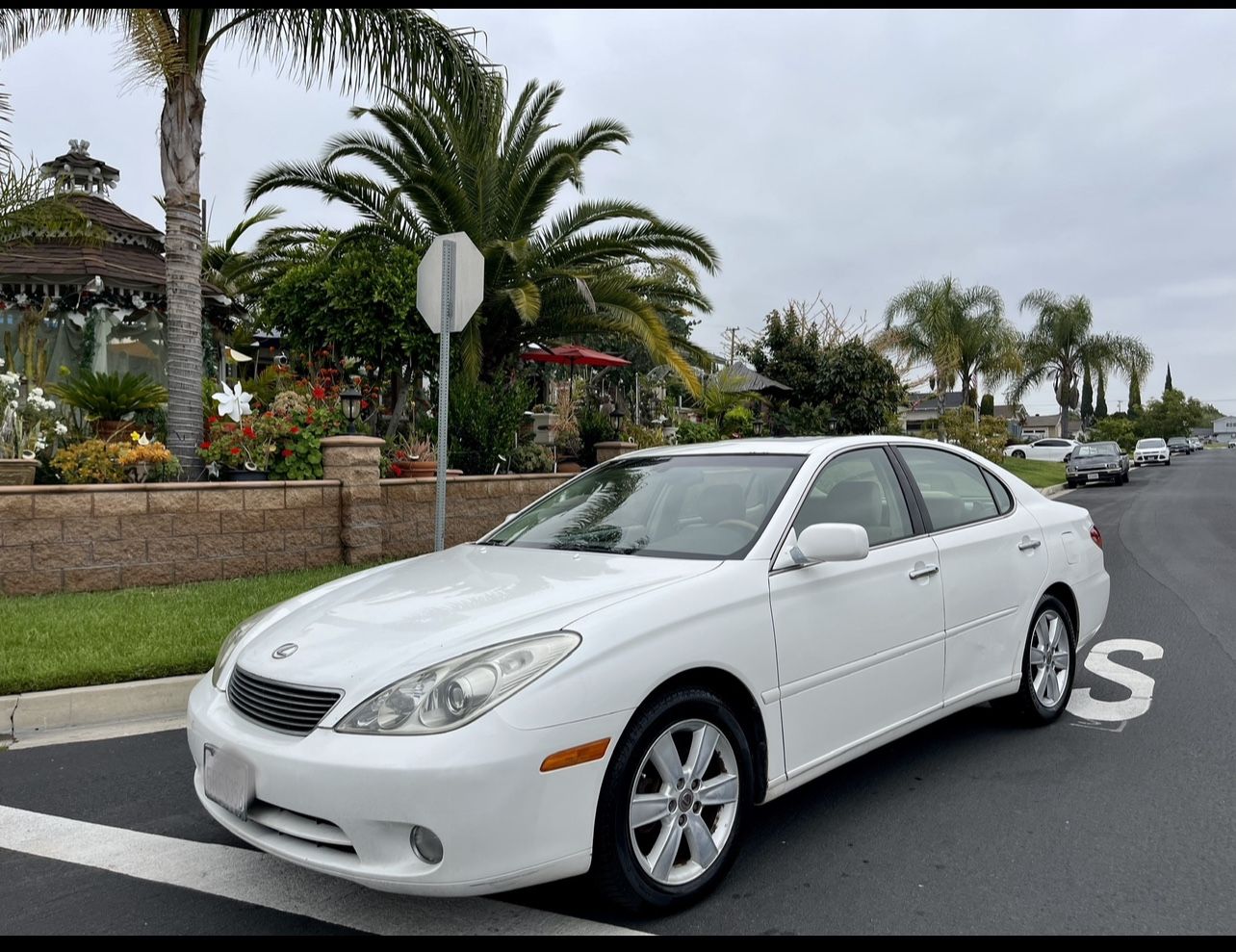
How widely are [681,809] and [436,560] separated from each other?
159 cm

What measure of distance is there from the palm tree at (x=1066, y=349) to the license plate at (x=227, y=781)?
162 feet

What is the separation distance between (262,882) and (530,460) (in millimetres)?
8762

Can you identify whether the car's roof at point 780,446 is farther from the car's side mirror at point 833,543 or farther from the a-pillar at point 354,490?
the a-pillar at point 354,490

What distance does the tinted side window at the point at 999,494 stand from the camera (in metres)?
4.80

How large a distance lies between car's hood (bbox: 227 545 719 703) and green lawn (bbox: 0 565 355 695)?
2233 millimetres

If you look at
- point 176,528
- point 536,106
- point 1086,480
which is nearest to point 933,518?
point 176,528

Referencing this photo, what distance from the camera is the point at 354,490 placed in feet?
29.8

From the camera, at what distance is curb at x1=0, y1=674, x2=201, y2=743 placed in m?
4.79

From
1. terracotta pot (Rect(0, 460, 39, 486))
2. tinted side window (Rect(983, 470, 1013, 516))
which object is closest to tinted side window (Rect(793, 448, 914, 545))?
tinted side window (Rect(983, 470, 1013, 516))

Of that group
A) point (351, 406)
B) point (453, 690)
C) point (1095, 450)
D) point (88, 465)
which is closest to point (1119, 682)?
point (453, 690)

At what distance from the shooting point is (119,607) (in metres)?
6.78

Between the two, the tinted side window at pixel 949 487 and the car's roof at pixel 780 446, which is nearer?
the car's roof at pixel 780 446

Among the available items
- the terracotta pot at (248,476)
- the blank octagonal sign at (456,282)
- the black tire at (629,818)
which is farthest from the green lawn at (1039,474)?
the black tire at (629,818)

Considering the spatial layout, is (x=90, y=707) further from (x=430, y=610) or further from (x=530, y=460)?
(x=530, y=460)
